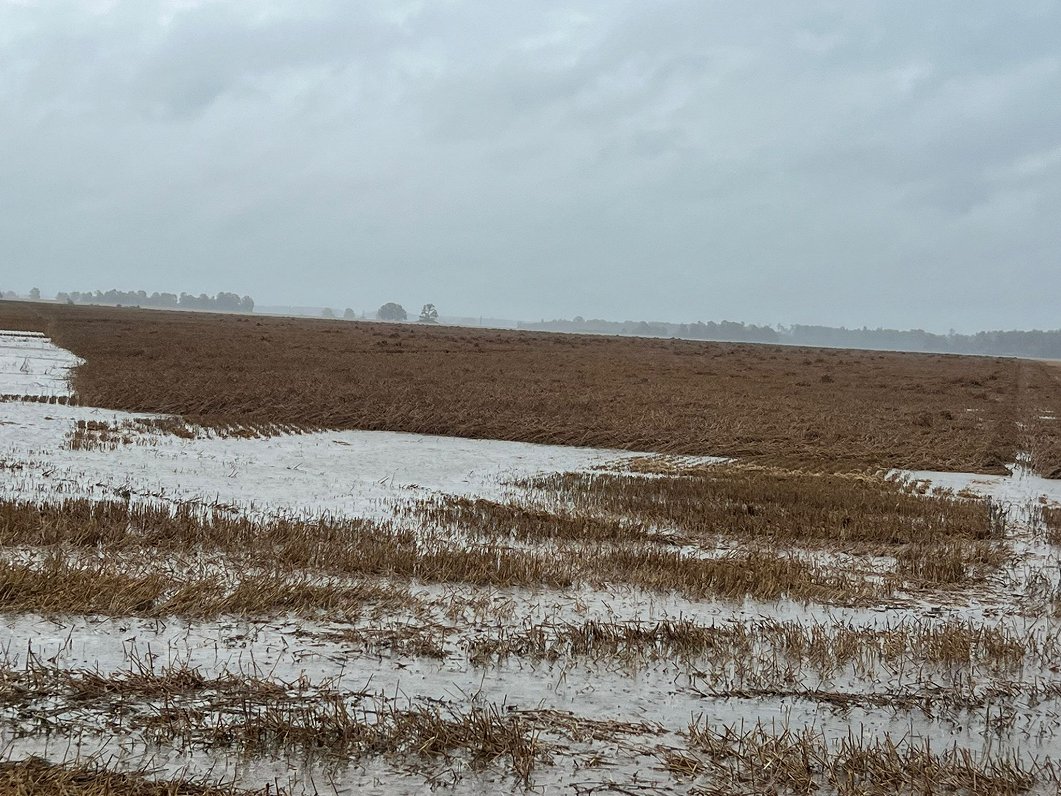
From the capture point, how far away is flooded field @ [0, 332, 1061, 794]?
4.55m

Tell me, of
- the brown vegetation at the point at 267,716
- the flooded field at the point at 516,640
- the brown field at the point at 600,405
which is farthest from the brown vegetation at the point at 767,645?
the brown field at the point at 600,405

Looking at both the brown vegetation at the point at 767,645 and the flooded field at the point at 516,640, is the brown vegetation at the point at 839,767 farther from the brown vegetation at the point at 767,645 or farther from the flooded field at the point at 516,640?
the brown vegetation at the point at 767,645

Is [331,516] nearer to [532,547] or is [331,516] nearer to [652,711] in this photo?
[532,547]

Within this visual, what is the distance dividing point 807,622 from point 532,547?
11.3ft

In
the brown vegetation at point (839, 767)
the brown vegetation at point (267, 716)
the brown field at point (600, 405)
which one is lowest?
the brown vegetation at point (267, 716)

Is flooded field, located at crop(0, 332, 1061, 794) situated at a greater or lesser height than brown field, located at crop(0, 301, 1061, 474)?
lesser

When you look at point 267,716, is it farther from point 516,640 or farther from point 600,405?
point 600,405

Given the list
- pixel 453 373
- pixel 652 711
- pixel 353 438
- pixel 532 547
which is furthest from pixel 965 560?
pixel 453 373

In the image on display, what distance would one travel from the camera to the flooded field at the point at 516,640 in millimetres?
4551

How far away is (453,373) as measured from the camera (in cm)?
3083

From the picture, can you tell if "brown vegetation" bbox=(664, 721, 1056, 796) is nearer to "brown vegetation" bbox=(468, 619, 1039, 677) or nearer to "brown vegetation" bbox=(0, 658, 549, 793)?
"brown vegetation" bbox=(0, 658, 549, 793)

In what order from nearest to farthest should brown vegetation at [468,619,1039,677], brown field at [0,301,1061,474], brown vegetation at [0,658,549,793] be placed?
brown vegetation at [0,658,549,793] → brown vegetation at [468,619,1039,677] → brown field at [0,301,1061,474]

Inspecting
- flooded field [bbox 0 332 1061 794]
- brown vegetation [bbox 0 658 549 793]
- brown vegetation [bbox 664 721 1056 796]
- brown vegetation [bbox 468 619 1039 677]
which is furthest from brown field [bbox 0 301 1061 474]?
brown vegetation [bbox 0 658 549 793]

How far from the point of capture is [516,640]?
249 inches
